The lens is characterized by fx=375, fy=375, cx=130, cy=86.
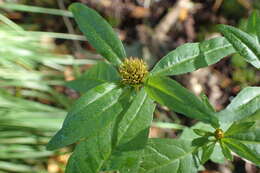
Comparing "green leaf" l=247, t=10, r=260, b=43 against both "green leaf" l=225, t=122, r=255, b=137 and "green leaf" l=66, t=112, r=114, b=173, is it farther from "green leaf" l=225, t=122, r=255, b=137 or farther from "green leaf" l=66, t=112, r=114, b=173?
"green leaf" l=66, t=112, r=114, b=173

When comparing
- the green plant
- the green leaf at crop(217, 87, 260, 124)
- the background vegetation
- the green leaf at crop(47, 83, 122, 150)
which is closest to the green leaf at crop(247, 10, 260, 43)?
the green leaf at crop(217, 87, 260, 124)

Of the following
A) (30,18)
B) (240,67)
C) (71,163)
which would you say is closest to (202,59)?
(71,163)

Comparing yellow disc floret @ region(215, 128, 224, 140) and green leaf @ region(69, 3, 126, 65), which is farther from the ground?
green leaf @ region(69, 3, 126, 65)

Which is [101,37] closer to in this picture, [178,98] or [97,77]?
[97,77]

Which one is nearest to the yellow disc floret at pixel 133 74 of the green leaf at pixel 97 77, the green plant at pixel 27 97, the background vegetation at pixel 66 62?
the green leaf at pixel 97 77

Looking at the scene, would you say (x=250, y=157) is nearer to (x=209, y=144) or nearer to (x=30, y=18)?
(x=209, y=144)

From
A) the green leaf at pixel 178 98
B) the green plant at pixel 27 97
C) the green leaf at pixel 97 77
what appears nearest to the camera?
the green leaf at pixel 178 98

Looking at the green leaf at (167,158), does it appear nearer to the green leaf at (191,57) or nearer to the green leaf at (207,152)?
the green leaf at (207,152)
